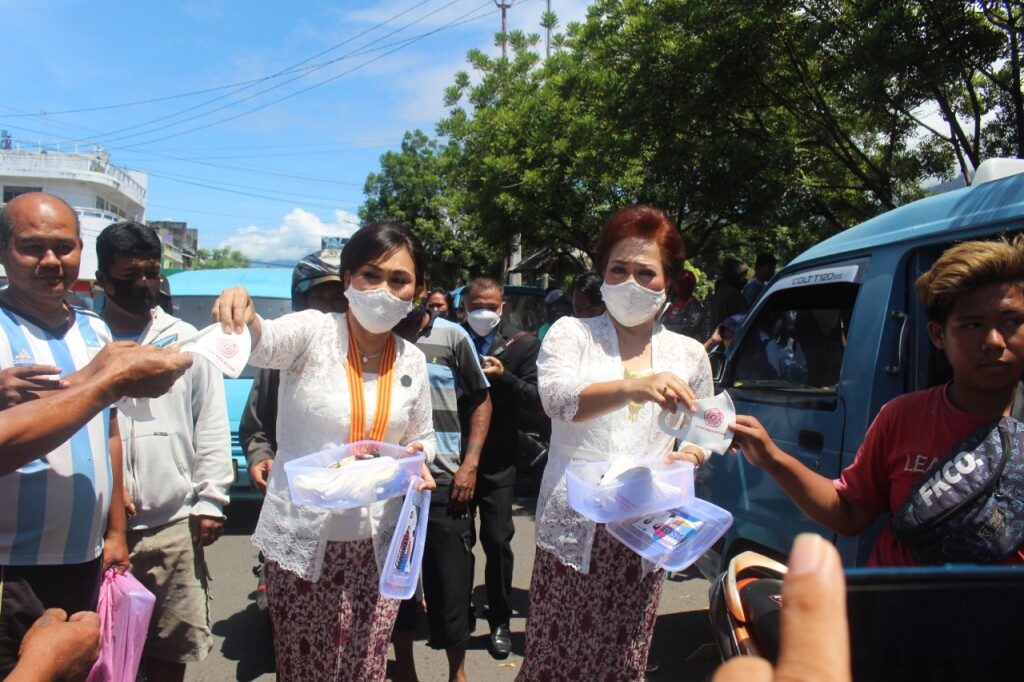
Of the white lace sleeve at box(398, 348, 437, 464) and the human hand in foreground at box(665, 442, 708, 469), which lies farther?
the white lace sleeve at box(398, 348, 437, 464)

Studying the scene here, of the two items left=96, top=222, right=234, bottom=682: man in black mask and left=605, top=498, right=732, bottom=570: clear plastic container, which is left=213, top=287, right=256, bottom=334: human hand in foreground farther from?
left=605, top=498, right=732, bottom=570: clear plastic container

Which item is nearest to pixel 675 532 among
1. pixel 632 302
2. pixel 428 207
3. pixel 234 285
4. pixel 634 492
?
pixel 634 492

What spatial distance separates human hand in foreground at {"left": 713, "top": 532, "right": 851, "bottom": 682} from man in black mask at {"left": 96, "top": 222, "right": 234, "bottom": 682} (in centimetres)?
255

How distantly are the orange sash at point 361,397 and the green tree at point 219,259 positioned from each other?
90.4 m

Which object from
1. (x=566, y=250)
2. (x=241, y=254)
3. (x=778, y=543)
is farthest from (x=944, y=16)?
(x=241, y=254)

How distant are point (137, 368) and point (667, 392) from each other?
51.6 inches

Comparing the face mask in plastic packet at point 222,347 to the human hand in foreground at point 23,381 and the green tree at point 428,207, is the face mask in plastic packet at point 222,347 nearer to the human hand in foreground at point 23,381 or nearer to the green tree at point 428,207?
the human hand in foreground at point 23,381

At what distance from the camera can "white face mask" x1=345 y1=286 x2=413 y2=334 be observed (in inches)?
92.5

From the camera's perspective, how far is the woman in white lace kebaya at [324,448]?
2.25 m

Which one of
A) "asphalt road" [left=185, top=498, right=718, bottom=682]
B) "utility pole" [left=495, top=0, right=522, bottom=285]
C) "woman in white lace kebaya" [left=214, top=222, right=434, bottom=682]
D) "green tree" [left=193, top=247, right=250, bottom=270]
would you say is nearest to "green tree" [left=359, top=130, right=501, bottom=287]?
"utility pole" [left=495, top=0, right=522, bottom=285]

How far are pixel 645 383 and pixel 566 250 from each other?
13.3 m

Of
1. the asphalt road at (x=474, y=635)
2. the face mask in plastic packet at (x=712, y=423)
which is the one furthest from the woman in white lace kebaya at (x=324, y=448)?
the asphalt road at (x=474, y=635)

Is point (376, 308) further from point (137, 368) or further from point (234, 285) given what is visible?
point (234, 285)

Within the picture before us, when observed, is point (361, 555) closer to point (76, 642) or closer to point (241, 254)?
point (76, 642)
